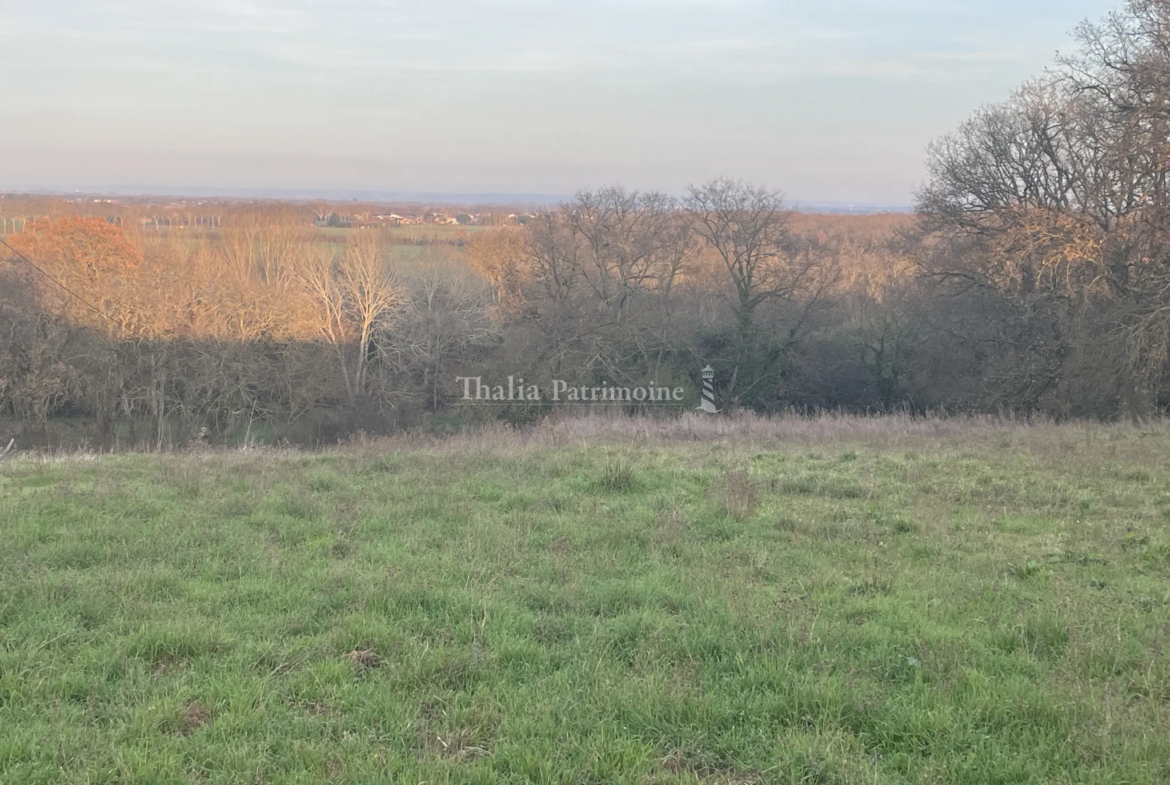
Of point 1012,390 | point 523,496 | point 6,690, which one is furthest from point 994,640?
point 1012,390

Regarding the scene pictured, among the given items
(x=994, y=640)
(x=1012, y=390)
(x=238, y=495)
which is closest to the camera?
(x=994, y=640)

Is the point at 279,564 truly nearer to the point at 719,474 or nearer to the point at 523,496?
the point at 523,496

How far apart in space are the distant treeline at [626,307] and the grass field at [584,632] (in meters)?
16.8

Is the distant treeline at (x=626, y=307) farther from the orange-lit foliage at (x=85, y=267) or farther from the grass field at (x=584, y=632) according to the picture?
the grass field at (x=584, y=632)

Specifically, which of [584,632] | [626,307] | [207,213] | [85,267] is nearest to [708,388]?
[626,307]

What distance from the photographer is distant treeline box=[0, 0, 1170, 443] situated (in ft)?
74.0

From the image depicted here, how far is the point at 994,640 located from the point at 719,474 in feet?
15.1

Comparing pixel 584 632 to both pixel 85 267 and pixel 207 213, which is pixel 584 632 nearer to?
pixel 85 267

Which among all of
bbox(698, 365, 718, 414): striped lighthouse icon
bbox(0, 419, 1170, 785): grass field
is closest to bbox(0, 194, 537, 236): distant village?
bbox(698, 365, 718, 414): striped lighthouse icon

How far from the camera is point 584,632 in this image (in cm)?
425

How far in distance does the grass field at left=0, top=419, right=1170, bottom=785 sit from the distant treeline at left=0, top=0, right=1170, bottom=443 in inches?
660

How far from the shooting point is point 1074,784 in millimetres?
2855

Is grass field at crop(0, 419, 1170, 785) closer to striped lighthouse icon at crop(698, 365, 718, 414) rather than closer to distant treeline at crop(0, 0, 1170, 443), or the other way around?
distant treeline at crop(0, 0, 1170, 443)

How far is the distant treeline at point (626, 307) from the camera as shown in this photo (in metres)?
22.6
